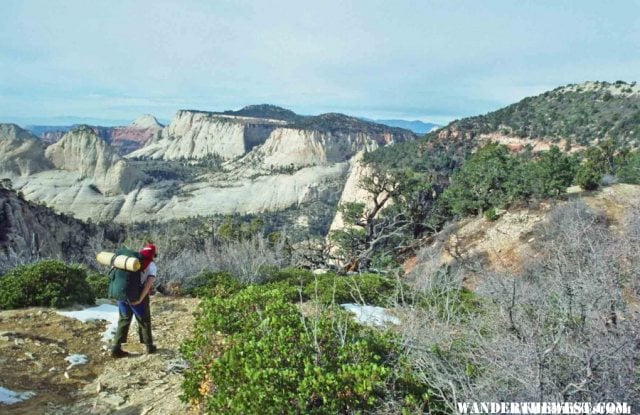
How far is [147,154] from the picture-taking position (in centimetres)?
12950

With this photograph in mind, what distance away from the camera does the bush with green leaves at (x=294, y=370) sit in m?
3.21

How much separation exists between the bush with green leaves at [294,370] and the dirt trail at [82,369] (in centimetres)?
71

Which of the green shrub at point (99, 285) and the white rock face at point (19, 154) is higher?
the white rock face at point (19, 154)

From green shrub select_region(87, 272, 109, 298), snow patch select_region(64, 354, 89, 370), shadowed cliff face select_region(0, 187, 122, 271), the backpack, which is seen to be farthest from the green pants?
shadowed cliff face select_region(0, 187, 122, 271)

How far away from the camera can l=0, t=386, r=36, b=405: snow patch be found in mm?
4682

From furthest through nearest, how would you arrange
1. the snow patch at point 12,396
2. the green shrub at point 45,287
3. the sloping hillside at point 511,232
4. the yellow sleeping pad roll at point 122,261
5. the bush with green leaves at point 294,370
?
the sloping hillside at point 511,232 → the green shrub at point 45,287 → the yellow sleeping pad roll at point 122,261 → the snow patch at point 12,396 → the bush with green leaves at point 294,370

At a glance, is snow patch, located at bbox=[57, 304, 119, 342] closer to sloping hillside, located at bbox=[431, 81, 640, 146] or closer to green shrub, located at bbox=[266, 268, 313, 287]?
green shrub, located at bbox=[266, 268, 313, 287]

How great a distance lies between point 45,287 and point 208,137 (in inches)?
4702

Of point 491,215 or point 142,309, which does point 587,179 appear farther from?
point 142,309

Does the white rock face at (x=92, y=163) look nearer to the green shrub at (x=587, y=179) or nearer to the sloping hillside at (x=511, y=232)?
the sloping hillside at (x=511, y=232)

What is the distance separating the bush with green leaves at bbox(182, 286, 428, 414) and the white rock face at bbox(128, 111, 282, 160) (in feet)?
368

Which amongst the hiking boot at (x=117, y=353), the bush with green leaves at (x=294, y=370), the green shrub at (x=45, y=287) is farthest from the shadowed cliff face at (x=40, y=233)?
the bush with green leaves at (x=294, y=370)

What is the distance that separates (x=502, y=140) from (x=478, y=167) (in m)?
29.8

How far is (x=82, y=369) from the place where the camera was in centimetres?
580
